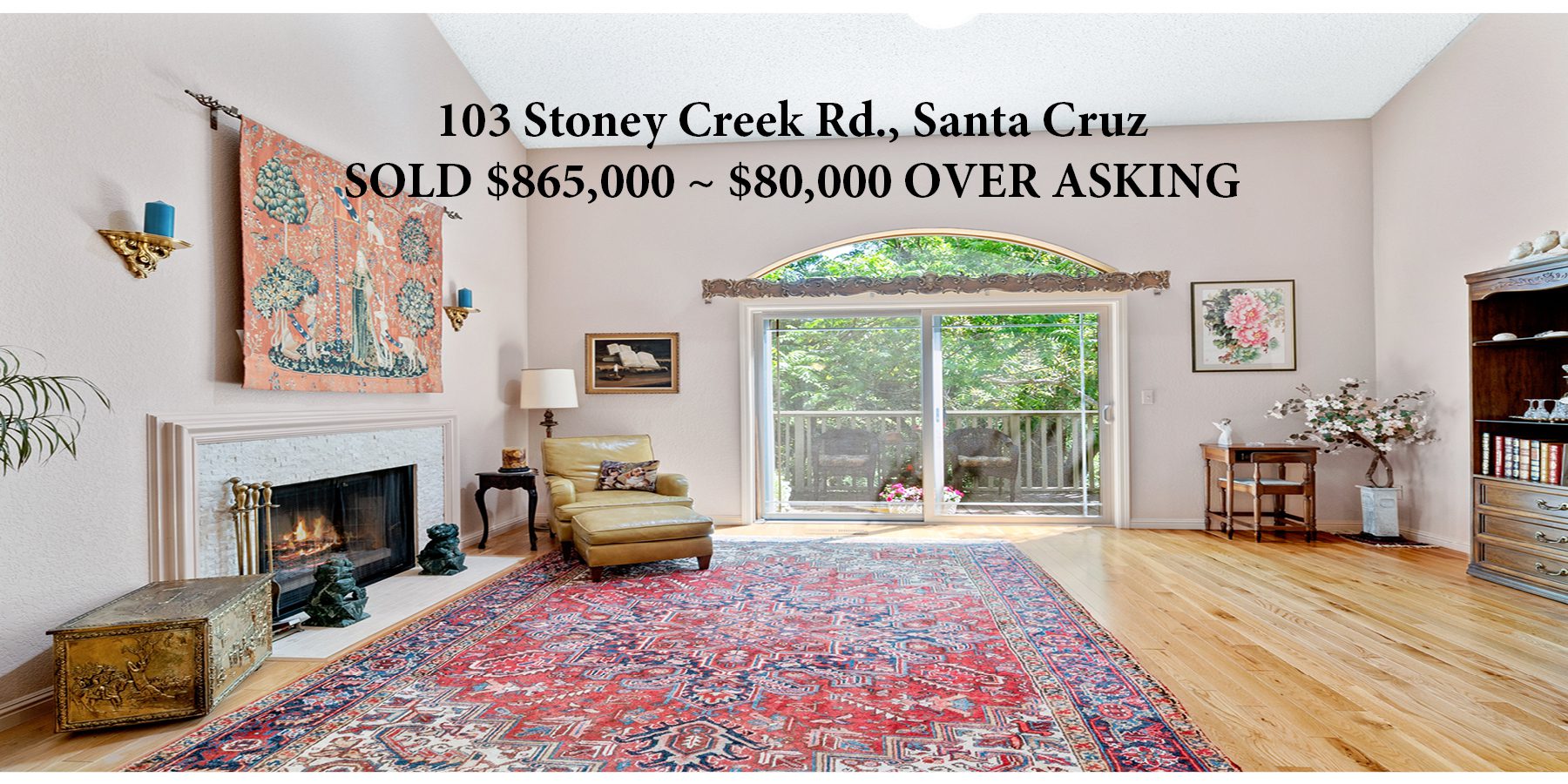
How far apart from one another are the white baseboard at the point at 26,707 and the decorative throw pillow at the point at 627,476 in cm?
301

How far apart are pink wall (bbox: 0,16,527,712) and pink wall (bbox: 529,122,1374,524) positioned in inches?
87.4

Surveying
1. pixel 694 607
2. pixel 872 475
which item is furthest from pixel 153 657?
pixel 872 475

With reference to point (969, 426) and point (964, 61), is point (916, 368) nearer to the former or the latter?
point (969, 426)

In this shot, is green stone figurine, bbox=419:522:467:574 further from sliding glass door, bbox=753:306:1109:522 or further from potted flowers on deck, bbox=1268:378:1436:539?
potted flowers on deck, bbox=1268:378:1436:539

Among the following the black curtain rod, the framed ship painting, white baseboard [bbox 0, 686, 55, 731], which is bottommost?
white baseboard [bbox 0, 686, 55, 731]

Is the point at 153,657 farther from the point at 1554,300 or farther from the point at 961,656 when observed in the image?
the point at 1554,300

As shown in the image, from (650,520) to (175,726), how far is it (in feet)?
7.35

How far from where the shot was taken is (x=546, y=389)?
5.41 meters

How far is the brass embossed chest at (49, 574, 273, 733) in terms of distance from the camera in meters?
2.18

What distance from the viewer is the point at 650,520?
4172 millimetres

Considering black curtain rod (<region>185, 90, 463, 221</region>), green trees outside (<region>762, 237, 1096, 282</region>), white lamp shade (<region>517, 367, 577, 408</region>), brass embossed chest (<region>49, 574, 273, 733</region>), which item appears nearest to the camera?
brass embossed chest (<region>49, 574, 273, 733</region>)

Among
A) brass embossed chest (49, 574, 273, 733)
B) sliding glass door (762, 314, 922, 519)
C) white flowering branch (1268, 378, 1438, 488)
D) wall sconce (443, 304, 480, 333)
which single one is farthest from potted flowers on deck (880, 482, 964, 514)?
brass embossed chest (49, 574, 273, 733)

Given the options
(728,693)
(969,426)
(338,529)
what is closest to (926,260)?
(969,426)

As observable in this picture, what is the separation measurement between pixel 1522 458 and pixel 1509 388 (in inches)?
18.3
